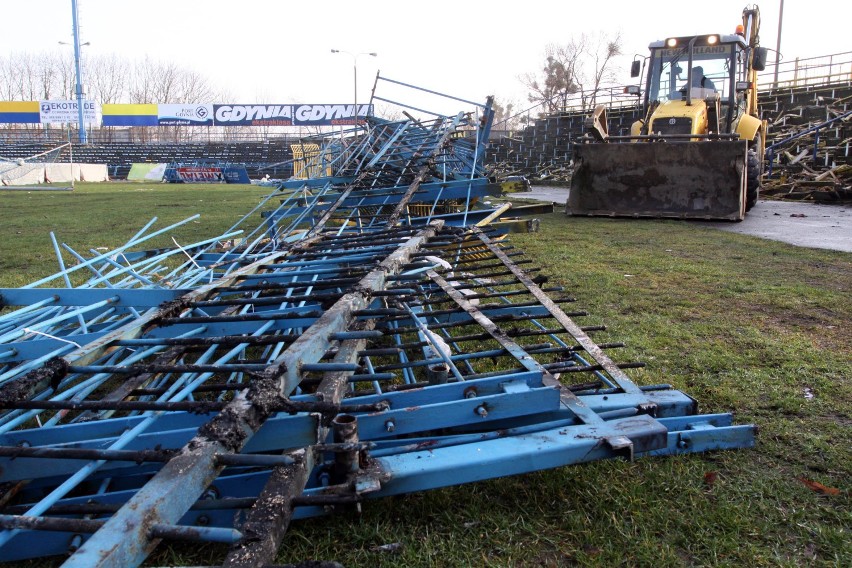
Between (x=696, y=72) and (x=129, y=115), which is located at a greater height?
→ (x=129, y=115)

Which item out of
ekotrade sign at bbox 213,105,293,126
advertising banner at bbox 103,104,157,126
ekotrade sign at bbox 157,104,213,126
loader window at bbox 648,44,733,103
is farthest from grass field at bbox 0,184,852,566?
advertising banner at bbox 103,104,157,126

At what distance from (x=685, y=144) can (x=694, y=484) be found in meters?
8.65

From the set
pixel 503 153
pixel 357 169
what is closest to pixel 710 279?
pixel 357 169

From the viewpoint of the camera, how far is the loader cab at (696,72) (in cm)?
1141

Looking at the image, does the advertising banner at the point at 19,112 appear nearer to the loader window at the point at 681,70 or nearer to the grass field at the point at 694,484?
the loader window at the point at 681,70

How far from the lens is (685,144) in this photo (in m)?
9.80

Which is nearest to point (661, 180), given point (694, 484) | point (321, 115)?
point (694, 484)

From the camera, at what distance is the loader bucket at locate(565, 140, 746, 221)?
9688 millimetres

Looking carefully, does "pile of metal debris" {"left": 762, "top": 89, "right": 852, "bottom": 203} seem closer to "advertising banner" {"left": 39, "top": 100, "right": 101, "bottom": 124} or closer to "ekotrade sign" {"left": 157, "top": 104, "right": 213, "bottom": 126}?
"ekotrade sign" {"left": 157, "top": 104, "right": 213, "bottom": 126}

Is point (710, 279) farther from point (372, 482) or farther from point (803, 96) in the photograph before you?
point (803, 96)

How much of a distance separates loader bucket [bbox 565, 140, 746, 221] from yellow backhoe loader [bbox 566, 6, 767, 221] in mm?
15

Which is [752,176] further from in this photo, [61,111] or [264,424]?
[61,111]

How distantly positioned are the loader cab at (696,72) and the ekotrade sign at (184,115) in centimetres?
4797

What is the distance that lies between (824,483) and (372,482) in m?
1.63
